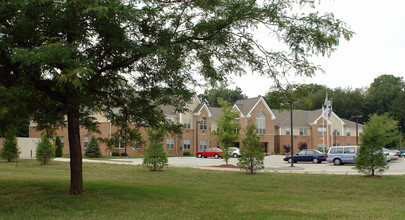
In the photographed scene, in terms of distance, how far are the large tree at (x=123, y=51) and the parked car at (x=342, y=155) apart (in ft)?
67.8

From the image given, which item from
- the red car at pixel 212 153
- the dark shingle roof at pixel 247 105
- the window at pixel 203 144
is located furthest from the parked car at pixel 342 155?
the dark shingle roof at pixel 247 105

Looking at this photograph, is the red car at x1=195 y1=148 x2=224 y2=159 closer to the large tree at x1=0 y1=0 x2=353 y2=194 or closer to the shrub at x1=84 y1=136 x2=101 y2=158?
the shrub at x1=84 y1=136 x2=101 y2=158

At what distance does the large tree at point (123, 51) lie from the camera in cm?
939

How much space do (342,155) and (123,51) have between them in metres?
25.1

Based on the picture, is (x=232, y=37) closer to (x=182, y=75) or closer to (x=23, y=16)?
(x=182, y=75)

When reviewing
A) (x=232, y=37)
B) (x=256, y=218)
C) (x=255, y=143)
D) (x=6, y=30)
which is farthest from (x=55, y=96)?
(x=255, y=143)

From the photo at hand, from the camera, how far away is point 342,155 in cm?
3116

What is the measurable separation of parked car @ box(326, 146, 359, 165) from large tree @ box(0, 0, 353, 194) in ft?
67.8

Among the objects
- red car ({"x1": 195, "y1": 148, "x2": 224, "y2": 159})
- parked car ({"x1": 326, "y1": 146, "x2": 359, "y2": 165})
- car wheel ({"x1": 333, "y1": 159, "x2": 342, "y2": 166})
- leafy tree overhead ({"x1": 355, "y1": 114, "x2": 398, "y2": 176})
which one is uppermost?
leafy tree overhead ({"x1": 355, "y1": 114, "x2": 398, "y2": 176})

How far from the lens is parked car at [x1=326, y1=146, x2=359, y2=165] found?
30.9m

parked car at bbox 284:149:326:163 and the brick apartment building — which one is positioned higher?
the brick apartment building

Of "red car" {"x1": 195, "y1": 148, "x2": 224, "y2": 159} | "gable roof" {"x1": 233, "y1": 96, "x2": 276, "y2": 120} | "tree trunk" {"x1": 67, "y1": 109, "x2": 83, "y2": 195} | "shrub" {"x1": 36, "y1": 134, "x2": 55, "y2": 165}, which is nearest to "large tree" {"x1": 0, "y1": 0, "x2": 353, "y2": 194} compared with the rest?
"tree trunk" {"x1": 67, "y1": 109, "x2": 83, "y2": 195}

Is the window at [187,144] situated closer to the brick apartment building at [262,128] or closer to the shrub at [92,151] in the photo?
the brick apartment building at [262,128]

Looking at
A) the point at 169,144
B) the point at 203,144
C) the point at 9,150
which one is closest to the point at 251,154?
the point at 9,150
